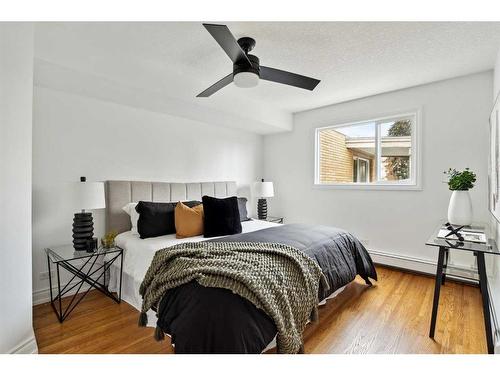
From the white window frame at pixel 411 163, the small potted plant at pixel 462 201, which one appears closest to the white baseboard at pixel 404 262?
the white window frame at pixel 411 163

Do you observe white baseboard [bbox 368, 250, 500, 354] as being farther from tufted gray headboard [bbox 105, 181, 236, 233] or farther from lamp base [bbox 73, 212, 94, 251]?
lamp base [bbox 73, 212, 94, 251]

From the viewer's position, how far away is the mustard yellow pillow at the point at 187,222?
8.77ft

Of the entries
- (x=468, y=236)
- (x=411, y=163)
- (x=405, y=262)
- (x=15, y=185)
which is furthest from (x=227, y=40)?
(x=405, y=262)

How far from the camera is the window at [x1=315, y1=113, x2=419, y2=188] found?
3.43m

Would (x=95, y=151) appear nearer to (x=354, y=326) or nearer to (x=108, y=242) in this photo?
(x=108, y=242)

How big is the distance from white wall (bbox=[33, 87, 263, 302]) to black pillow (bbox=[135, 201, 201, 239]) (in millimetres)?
558

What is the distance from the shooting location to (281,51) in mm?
2355

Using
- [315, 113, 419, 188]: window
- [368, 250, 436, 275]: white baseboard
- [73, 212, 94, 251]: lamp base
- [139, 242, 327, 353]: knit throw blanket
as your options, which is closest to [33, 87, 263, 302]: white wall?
[73, 212, 94, 251]: lamp base

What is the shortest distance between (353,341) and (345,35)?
2355mm

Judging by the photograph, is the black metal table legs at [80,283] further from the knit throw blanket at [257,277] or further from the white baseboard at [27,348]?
the knit throw blanket at [257,277]

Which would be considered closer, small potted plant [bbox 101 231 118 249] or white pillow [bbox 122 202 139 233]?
small potted plant [bbox 101 231 118 249]
